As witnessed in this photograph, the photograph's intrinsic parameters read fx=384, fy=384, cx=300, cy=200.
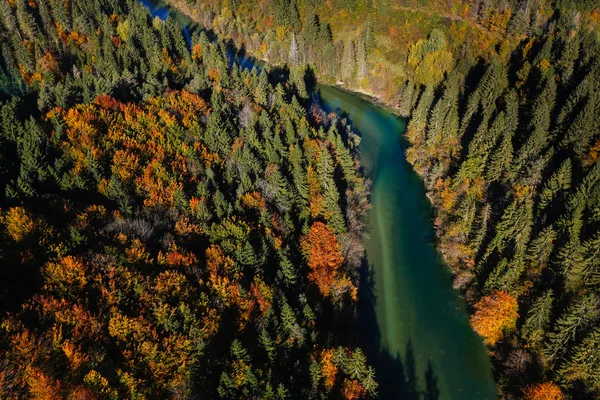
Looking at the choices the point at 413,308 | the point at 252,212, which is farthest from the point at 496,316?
the point at 252,212

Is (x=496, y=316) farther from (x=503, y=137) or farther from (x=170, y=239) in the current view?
(x=170, y=239)

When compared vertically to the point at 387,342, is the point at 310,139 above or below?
above

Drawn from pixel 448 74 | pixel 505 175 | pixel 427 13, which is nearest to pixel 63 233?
pixel 505 175

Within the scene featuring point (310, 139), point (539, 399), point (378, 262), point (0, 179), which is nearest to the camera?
point (539, 399)

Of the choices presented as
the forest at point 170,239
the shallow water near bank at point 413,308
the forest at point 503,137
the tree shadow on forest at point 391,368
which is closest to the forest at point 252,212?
the forest at point 170,239

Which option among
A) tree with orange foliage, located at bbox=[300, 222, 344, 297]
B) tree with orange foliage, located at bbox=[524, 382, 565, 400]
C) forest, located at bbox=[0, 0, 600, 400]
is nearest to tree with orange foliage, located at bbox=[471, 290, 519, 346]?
forest, located at bbox=[0, 0, 600, 400]

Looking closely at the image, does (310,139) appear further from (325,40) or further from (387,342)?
(325,40)

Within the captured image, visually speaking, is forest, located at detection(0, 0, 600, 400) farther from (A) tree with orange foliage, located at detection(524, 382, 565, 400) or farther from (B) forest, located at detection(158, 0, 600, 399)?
(B) forest, located at detection(158, 0, 600, 399)
